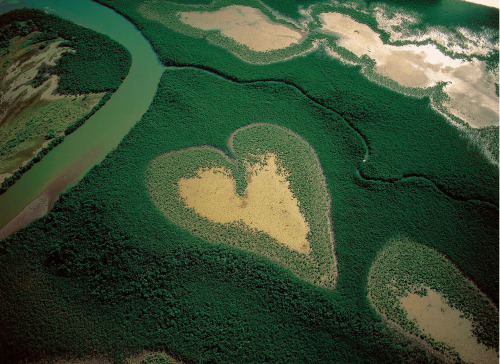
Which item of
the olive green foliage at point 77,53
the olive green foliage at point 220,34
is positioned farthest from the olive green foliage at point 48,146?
the olive green foliage at point 220,34

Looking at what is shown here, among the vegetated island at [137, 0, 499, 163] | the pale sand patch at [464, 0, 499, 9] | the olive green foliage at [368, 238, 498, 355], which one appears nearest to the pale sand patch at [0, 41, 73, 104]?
the vegetated island at [137, 0, 499, 163]

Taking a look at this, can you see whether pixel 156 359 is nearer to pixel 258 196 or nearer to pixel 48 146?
pixel 258 196

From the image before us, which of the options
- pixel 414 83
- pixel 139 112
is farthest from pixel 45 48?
pixel 414 83

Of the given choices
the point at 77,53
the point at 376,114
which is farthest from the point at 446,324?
the point at 77,53

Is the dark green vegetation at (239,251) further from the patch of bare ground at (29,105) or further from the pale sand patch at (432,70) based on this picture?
the patch of bare ground at (29,105)

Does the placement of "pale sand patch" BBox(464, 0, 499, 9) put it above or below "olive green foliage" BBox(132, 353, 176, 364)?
above

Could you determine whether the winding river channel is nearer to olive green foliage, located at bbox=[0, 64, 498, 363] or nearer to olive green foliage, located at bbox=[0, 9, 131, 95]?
olive green foliage, located at bbox=[0, 9, 131, 95]

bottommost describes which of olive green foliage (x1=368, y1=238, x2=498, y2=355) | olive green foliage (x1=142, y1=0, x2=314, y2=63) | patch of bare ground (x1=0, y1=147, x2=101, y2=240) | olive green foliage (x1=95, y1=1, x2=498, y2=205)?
patch of bare ground (x1=0, y1=147, x2=101, y2=240)

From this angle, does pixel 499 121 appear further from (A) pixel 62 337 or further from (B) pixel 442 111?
(A) pixel 62 337
